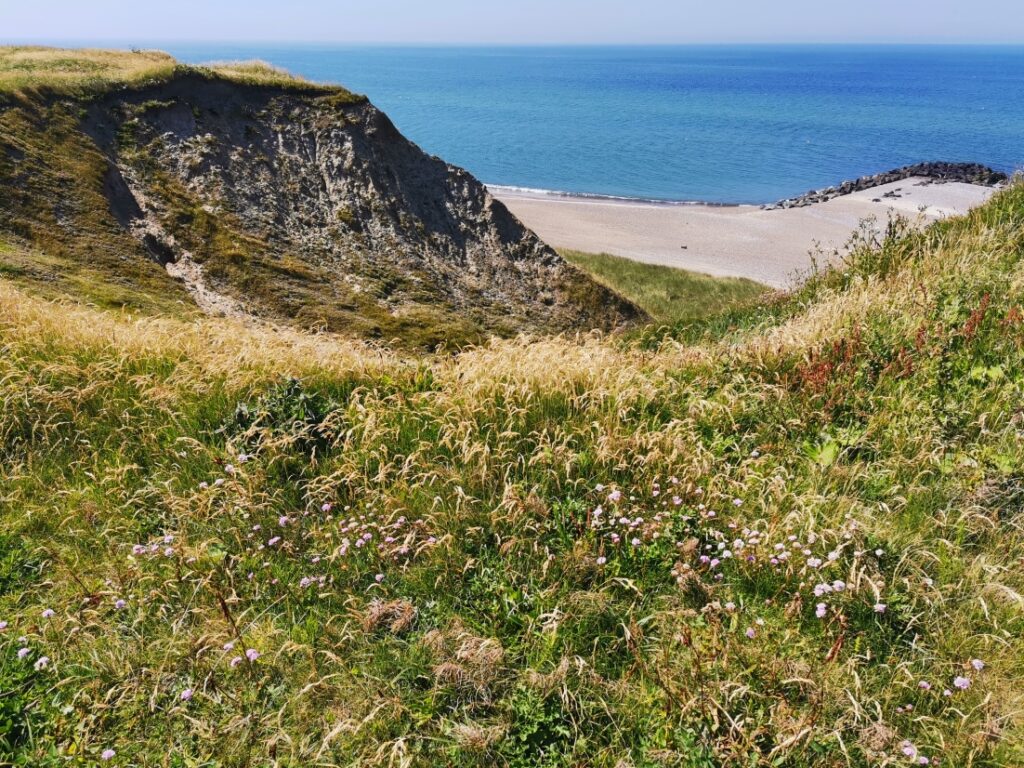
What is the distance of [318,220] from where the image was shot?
73.6 ft

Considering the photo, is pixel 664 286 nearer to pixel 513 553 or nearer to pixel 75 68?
pixel 75 68

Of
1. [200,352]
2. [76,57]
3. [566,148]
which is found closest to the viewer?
[200,352]

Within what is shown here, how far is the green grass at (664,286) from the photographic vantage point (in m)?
28.0

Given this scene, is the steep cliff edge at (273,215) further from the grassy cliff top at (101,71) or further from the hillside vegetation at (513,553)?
the hillside vegetation at (513,553)

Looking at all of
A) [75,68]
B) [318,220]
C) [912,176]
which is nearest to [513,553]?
[318,220]

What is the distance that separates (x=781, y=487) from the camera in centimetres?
503

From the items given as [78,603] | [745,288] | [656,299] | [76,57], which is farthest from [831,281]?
[76,57]

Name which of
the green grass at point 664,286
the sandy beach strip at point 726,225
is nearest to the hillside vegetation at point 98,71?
the green grass at point 664,286

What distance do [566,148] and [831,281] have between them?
289ft

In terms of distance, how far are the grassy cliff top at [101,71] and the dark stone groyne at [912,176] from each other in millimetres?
47469

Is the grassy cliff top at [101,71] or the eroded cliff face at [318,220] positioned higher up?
the grassy cliff top at [101,71]

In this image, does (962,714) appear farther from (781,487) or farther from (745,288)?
(745,288)

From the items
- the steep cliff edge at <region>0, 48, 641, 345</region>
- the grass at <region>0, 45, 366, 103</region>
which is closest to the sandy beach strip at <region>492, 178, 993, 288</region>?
the steep cliff edge at <region>0, 48, 641, 345</region>

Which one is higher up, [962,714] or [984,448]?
[984,448]
